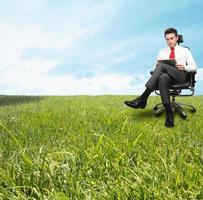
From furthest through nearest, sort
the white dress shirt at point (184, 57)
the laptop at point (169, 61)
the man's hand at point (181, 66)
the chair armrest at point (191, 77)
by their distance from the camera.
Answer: the chair armrest at point (191, 77) < the white dress shirt at point (184, 57) < the laptop at point (169, 61) < the man's hand at point (181, 66)

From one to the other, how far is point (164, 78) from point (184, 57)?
1.02 metres

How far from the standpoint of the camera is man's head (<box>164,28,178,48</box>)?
1170 centimetres

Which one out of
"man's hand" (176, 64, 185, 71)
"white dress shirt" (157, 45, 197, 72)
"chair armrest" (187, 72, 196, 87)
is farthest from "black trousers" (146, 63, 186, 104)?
"chair armrest" (187, 72, 196, 87)

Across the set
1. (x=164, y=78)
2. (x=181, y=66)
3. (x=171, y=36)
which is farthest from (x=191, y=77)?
(x=171, y=36)

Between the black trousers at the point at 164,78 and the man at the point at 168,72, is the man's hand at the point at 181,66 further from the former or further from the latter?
the black trousers at the point at 164,78

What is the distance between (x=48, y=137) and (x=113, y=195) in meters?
4.73

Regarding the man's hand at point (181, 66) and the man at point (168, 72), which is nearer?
the man at point (168, 72)

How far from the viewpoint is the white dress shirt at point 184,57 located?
1135 cm

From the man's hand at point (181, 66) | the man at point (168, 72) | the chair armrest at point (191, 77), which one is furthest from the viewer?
the chair armrest at point (191, 77)

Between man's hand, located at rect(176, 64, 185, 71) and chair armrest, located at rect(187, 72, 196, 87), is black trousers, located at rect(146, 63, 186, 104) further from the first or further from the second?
chair armrest, located at rect(187, 72, 196, 87)

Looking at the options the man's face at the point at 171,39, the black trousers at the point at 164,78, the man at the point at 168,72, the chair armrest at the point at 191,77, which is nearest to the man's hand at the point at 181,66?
the man at the point at 168,72

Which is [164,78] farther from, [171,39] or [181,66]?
[171,39]

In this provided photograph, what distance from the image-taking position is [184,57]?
458 inches

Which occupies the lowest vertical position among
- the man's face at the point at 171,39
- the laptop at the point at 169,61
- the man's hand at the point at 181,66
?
the man's hand at the point at 181,66
